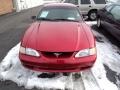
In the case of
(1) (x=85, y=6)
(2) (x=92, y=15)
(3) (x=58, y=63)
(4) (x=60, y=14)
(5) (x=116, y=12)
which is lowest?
(2) (x=92, y=15)

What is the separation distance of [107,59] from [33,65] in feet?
8.19

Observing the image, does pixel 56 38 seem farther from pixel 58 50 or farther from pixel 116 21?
pixel 116 21

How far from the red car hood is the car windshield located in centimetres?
64

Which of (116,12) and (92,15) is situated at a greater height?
(116,12)

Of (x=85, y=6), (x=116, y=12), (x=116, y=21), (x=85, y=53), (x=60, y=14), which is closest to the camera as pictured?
(x=85, y=53)

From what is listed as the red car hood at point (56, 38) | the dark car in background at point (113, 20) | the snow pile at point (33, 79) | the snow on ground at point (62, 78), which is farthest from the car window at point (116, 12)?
the snow pile at point (33, 79)

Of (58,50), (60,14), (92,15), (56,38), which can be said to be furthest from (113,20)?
(92,15)

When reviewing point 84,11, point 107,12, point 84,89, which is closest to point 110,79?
point 84,89

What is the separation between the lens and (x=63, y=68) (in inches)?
206

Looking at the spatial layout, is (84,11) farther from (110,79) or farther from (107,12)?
(110,79)

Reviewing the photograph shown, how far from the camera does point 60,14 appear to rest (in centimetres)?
725

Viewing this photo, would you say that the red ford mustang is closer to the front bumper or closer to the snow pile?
the front bumper

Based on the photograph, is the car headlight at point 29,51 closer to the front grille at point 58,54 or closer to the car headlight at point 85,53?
the front grille at point 58,54

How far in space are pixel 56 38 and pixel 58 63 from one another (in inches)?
27.2
